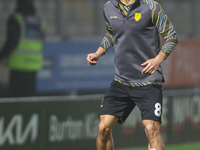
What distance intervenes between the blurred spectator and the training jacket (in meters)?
3.15

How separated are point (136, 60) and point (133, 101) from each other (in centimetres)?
45

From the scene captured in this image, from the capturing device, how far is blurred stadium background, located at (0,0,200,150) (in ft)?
22.1

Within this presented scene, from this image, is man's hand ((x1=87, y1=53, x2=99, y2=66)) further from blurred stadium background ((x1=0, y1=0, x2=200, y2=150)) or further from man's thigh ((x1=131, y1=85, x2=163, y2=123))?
blurred stadium background ((x1=0, y1=0, x2=200, y2=150))

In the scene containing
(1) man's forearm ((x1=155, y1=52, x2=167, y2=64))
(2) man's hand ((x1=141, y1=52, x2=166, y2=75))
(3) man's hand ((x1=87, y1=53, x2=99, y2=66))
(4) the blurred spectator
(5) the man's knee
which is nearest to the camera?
(2) man's hand ((x1=141, y1=52, x2=166, y2=75))

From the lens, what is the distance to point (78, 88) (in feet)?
28.5

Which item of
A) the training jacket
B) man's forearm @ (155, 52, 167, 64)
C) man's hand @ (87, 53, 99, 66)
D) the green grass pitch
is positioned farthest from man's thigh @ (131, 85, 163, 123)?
the green grass pitch

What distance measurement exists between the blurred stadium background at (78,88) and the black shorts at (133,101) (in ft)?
6.39

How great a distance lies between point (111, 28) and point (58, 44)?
3.67 m

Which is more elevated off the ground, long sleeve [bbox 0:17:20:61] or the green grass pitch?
long sleeve [bbox 0:17:20:61]

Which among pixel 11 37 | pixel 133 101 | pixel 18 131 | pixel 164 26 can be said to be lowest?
pixel 18 131

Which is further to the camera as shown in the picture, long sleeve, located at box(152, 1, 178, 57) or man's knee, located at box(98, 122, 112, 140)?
man's knee, located at box(98, 122, 112, 140)

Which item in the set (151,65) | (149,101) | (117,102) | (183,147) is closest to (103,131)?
(117,102)

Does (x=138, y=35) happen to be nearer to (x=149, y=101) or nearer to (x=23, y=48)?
(x=149, y=101)

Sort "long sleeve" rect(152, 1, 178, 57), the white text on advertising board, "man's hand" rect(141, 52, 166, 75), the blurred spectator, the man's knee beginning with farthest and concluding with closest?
the blurred spectator, the white text on advertising board, the man's knee, "long sleeve" rect(152, 1, 178, 57), "man's hand" rect(141, 52, 166, 75)
